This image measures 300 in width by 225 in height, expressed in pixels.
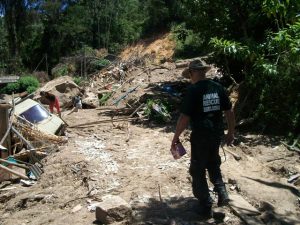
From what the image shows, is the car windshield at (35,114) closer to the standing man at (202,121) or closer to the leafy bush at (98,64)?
the standing man at (202,121)

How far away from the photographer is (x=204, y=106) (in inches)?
208

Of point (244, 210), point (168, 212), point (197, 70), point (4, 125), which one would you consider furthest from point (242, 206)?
point (4, 125)

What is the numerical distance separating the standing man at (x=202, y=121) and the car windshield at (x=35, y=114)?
756 centimetres

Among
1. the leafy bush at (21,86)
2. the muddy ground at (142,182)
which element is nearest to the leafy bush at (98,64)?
the leafy bush at (21,86)

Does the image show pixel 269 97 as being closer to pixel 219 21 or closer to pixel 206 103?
pixel 219 21

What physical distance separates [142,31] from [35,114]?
1177 inches

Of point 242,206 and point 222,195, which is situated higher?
point 222,195

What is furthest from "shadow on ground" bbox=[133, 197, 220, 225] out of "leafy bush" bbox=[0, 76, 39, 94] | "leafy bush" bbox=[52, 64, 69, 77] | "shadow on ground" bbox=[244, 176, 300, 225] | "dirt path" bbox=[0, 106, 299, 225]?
"leafy bush" bbox=[52, 64, 69, 77]

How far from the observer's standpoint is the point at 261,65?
7.91 metres

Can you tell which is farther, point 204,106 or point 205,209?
point 205,209

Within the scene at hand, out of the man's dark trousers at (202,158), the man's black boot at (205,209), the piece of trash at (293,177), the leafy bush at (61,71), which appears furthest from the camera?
the leafy bush at (61,71)

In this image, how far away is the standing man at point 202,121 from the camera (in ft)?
17.3

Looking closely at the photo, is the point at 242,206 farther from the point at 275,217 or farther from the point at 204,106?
the point at 204,106

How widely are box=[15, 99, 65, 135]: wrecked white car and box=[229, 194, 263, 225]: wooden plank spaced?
21.7 ft
